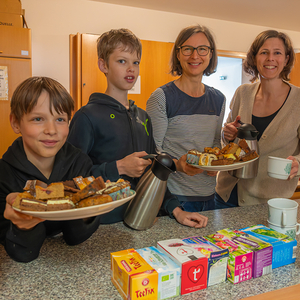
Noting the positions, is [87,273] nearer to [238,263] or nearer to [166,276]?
[166,276]

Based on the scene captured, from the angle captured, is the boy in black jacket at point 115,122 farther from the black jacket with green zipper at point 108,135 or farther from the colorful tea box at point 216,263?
the colorful tea box at point 216,263

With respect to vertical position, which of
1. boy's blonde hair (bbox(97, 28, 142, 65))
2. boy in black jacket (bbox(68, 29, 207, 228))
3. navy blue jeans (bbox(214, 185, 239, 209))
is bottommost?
navy blue jeans (bbox(214, 185, 239, 209))

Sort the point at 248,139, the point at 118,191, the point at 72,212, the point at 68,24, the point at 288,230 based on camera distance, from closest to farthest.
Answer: the point at 72,212 → the point at 118,191 → the point at 288,230 → the point at 248,139 → the point at 68,24

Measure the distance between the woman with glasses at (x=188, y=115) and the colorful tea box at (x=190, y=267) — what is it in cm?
62

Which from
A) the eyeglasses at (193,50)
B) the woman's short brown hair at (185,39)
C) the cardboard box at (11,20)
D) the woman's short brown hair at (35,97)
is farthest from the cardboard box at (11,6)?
the woman's short brown hair at (35,97)

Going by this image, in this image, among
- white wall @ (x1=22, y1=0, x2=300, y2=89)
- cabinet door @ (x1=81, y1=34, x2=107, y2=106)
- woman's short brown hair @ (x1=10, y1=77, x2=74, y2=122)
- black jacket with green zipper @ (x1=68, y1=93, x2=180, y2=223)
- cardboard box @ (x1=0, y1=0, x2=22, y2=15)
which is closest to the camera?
woman's short brown hair @ (x1=10, y1=77, x2=74, y2=122)

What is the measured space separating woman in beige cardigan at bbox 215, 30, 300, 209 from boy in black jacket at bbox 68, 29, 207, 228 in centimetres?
48

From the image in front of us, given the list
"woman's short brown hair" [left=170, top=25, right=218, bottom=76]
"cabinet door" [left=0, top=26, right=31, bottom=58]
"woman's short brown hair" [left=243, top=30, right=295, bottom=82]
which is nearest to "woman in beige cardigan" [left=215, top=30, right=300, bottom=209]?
"woman's short brown hair" [left=243, top=30, right=295, bottom=82]

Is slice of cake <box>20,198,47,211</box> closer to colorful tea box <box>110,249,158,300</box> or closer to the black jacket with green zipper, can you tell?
colorful tea box <box>110,249,158,300</box>

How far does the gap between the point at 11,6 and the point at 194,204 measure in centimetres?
202

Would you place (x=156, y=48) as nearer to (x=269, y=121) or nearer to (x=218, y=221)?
(x=269, y=121)

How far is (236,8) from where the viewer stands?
3.26 m

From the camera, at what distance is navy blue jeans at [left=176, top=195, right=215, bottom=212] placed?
4.27 ft

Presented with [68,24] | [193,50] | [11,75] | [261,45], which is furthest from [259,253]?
[68,24]
